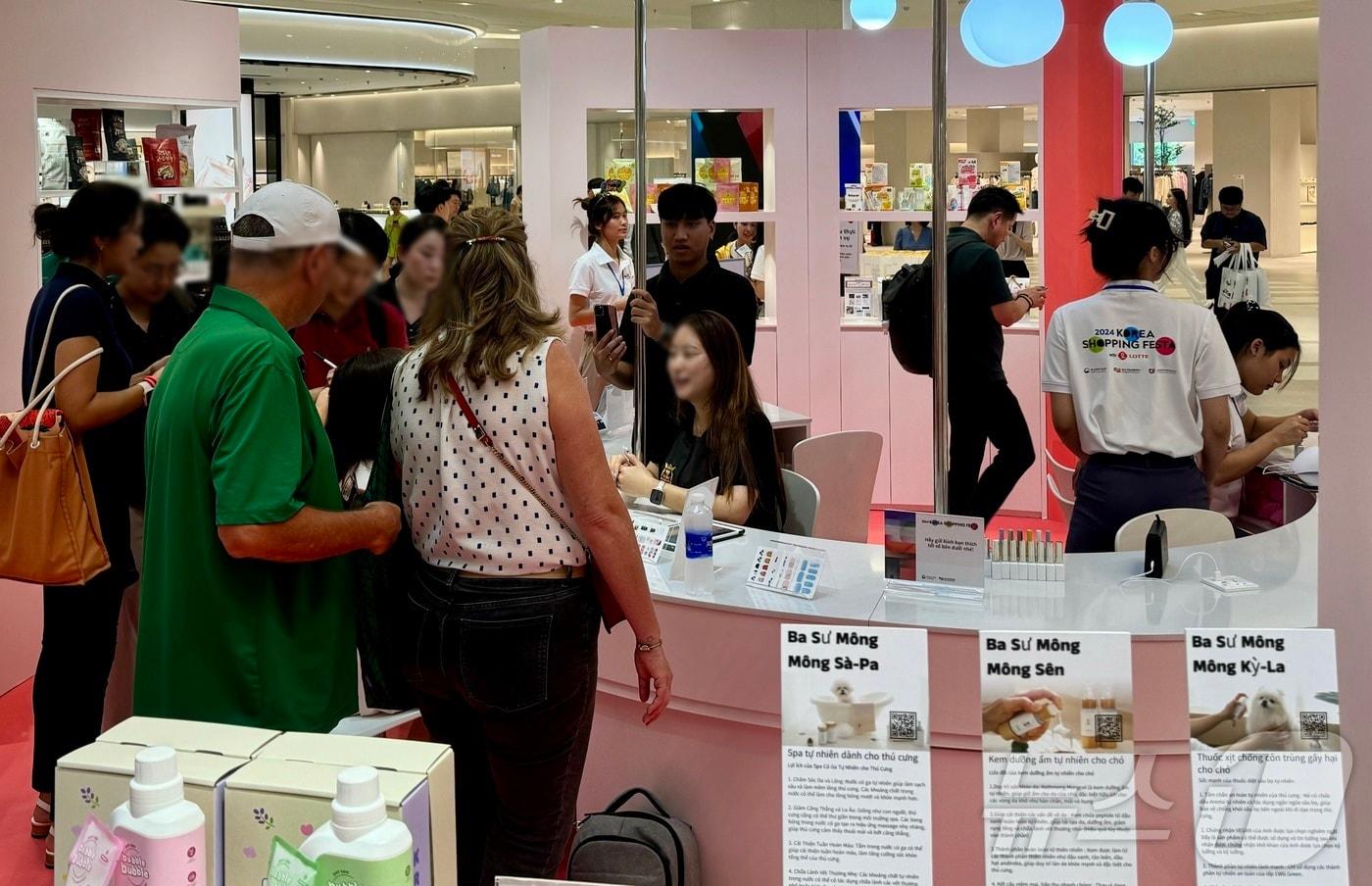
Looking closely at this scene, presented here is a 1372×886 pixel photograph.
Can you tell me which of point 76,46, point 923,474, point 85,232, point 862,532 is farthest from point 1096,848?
point 923,474

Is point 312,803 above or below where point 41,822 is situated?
above

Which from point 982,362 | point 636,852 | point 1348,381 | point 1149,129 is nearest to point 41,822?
point 636,852

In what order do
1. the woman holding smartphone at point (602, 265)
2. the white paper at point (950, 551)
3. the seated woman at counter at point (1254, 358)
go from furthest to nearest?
the woman holding smartphone at point (602, 265) → the seated woman at counter at point (1254, 358) → the white paper at point (950, 551)

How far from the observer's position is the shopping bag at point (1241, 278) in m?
8.61

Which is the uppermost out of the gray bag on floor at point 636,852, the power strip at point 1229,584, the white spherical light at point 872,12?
the white spherical light at point 872,12

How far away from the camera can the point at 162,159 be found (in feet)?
16.9

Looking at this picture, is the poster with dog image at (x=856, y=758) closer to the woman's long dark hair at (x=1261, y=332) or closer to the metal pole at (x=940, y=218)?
the metal pole at (x=940, y=218)

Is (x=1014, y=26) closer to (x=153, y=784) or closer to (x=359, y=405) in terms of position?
(x=359, y=405)

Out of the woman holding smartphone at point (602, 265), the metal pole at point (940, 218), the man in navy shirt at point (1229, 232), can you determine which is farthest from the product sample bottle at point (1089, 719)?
the man in navy shirt at point (1229, 232)

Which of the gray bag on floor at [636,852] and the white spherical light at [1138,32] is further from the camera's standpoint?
the white spherical light at [1138,32]

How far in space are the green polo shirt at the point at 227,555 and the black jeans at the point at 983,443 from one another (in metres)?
3.68

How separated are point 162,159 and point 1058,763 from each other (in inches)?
185

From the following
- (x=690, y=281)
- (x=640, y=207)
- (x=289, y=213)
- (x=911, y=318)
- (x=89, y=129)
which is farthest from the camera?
(x=89, y=129)

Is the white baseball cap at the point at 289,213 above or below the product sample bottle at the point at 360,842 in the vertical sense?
above
